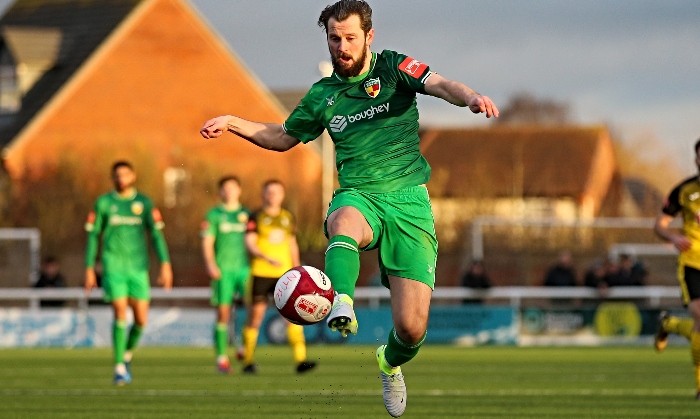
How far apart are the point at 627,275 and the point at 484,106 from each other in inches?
881

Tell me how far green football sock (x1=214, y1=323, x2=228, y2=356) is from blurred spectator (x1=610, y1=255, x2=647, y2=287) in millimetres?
14136

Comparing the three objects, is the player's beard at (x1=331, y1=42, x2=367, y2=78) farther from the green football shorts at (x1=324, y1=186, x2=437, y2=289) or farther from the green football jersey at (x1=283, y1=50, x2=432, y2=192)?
the green football shorts at (x1=324, y1=186, x2=437, y2=289)

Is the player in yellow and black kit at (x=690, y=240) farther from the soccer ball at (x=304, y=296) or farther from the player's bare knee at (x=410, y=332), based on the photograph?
the soccer ball at (x=304, y=296)

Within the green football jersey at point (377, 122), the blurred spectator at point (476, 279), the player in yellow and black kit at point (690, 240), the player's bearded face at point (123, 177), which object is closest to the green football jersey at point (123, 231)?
the player's bearded face at point (123, 177)

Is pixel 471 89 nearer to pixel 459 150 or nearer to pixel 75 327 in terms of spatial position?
pixel 75 327

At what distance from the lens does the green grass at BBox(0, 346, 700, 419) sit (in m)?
10.6

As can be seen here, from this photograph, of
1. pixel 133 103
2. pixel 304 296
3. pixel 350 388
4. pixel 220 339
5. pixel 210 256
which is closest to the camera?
pixel 304 296

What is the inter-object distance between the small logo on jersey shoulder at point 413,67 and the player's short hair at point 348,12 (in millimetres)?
332

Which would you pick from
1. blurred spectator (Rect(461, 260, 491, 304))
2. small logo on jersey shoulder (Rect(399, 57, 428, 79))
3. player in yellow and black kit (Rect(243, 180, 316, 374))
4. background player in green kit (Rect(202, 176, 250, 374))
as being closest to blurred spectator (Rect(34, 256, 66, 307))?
blurred spectator (Rect(461, 260, 491, 304))

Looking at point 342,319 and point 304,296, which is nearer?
point 342,319

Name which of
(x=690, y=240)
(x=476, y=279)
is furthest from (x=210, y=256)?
(x=476, y=279)

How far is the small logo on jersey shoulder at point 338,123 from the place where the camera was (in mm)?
8227

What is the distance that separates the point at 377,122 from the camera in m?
8.20

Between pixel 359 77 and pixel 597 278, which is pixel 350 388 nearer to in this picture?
pixel 359 77
